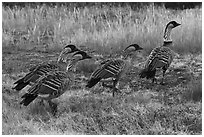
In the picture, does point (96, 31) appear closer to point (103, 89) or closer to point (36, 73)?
point (103, 89)

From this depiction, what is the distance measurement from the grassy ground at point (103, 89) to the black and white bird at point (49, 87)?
0.32 metres

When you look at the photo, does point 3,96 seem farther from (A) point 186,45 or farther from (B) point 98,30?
(B) point 98,30

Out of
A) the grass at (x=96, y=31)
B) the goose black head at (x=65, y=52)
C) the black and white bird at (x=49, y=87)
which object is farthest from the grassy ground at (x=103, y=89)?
the goose black head at (x=65, y=52)

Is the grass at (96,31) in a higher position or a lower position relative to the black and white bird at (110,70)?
higher

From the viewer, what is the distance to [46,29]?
14.8m

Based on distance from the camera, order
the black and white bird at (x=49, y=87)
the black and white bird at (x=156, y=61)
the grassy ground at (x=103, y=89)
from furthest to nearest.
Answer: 1. the black and white bird at (x=156, y=61)
2. the black and white bird at (x=49, y=87)
3. the grassy ground at (x=103, y=89)

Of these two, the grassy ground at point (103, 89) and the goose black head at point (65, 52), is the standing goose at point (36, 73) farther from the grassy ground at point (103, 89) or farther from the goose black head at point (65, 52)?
the grassy ground at point (103, 89)

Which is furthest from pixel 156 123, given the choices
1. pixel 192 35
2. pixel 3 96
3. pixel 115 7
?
pixel 115 7

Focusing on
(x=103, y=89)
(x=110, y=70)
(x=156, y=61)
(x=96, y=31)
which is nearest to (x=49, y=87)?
(x=110, y=70)

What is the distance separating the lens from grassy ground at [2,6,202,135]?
6836 mm

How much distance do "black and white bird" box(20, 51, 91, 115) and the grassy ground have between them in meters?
0.32

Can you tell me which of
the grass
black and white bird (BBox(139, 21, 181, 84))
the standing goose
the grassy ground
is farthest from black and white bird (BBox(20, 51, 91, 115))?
the grass

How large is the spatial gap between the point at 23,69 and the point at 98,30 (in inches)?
165

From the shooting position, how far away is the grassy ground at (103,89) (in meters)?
6.84
